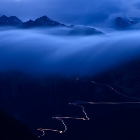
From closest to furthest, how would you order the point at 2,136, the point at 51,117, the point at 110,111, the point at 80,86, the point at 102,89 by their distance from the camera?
the point at 2,136
the point at 110,111
the point at 51,117
the point at 102,89
the point at 80,86

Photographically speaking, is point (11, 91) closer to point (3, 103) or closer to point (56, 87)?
point (3, 103)

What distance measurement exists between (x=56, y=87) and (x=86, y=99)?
18.9 metres

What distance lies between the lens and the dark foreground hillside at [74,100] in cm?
9619

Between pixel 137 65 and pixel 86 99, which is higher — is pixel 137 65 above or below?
above

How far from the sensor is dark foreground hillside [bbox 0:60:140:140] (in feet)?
316

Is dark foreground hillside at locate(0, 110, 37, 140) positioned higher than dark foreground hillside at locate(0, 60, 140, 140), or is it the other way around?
dark foreground hillside at locate(0, 110, 37, 140)

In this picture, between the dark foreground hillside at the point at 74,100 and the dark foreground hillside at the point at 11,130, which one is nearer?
the dark foreground hillside at the point at 11,130

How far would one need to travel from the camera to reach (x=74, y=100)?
128250 millimetres

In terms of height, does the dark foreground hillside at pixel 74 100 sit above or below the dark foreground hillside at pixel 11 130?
below

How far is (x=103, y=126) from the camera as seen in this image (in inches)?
3861

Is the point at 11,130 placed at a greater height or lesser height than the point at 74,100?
greater

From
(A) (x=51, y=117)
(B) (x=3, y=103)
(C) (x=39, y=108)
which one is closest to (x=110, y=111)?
(A) (x=51, y=117)

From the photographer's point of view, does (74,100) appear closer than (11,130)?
No

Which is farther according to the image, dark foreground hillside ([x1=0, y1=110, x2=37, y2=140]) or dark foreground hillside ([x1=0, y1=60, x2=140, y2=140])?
dark foreground hillside ([x1=0, y1=60, x2=140, y2=140])
